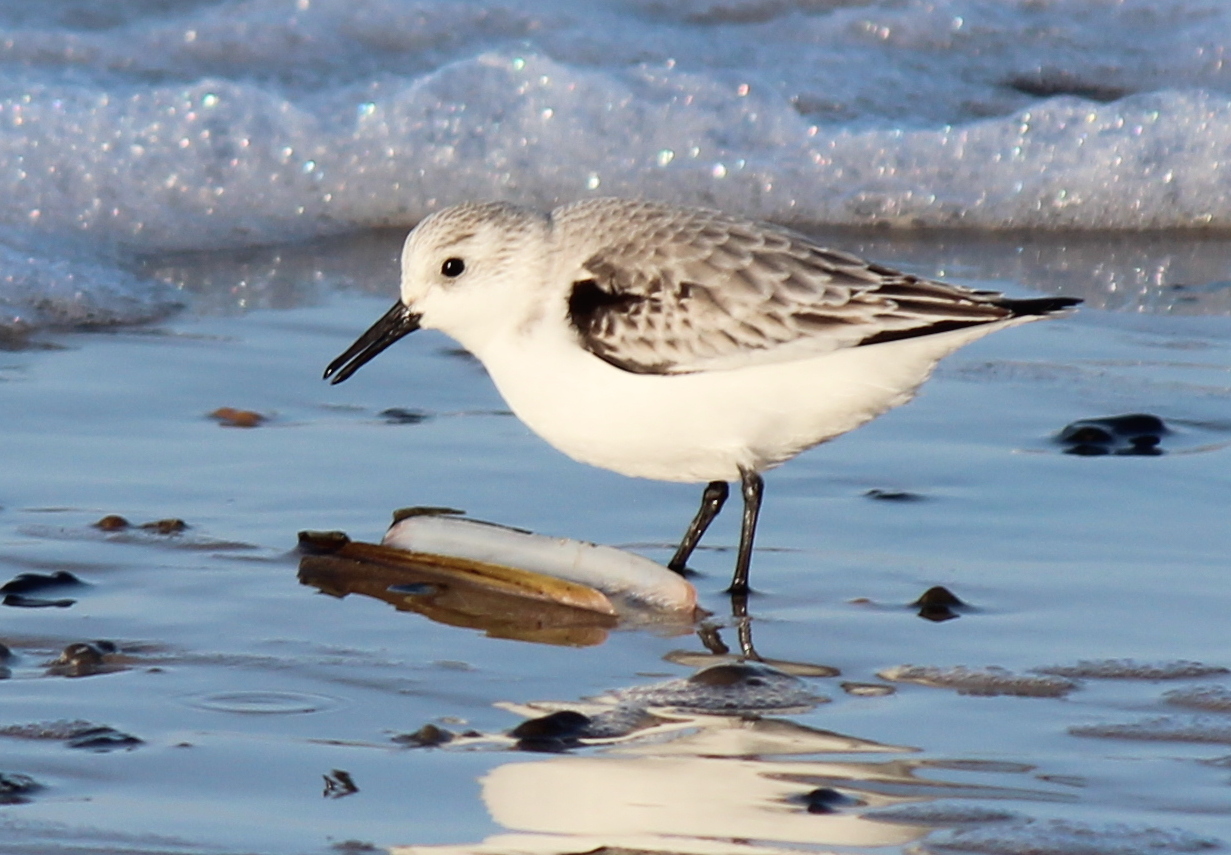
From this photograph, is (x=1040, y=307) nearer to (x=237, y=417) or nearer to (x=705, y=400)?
(x=705, y=400)

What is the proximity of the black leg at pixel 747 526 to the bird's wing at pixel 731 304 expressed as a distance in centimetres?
28

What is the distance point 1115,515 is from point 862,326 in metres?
0.96

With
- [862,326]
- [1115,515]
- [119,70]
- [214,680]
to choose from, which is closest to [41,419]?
[214,680]

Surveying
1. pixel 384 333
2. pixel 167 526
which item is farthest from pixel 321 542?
pixel 384 333

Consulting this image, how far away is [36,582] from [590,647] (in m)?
1.27

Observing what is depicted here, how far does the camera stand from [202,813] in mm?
3291

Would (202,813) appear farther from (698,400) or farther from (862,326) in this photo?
(862,326)

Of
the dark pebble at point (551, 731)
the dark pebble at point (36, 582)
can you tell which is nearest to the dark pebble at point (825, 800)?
the dark pebble at point (551, 731)

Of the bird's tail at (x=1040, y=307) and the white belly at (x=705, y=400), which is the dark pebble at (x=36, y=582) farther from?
the bird's tail at (x=1040, y=307)

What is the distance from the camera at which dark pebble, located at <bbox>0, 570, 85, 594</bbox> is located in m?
4.41

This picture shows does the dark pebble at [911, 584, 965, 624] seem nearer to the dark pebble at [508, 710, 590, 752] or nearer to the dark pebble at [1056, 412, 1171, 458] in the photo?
the dark pebble at [508, 710, 590, 752]

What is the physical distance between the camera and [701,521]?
4.89 metres

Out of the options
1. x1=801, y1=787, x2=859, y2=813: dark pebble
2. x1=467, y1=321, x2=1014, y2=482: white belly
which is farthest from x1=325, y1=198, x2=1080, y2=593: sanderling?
x1=801, y1=787, x2=859, y2=813: dark pebble

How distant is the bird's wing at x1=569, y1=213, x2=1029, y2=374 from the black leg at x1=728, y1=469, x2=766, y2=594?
284mm
